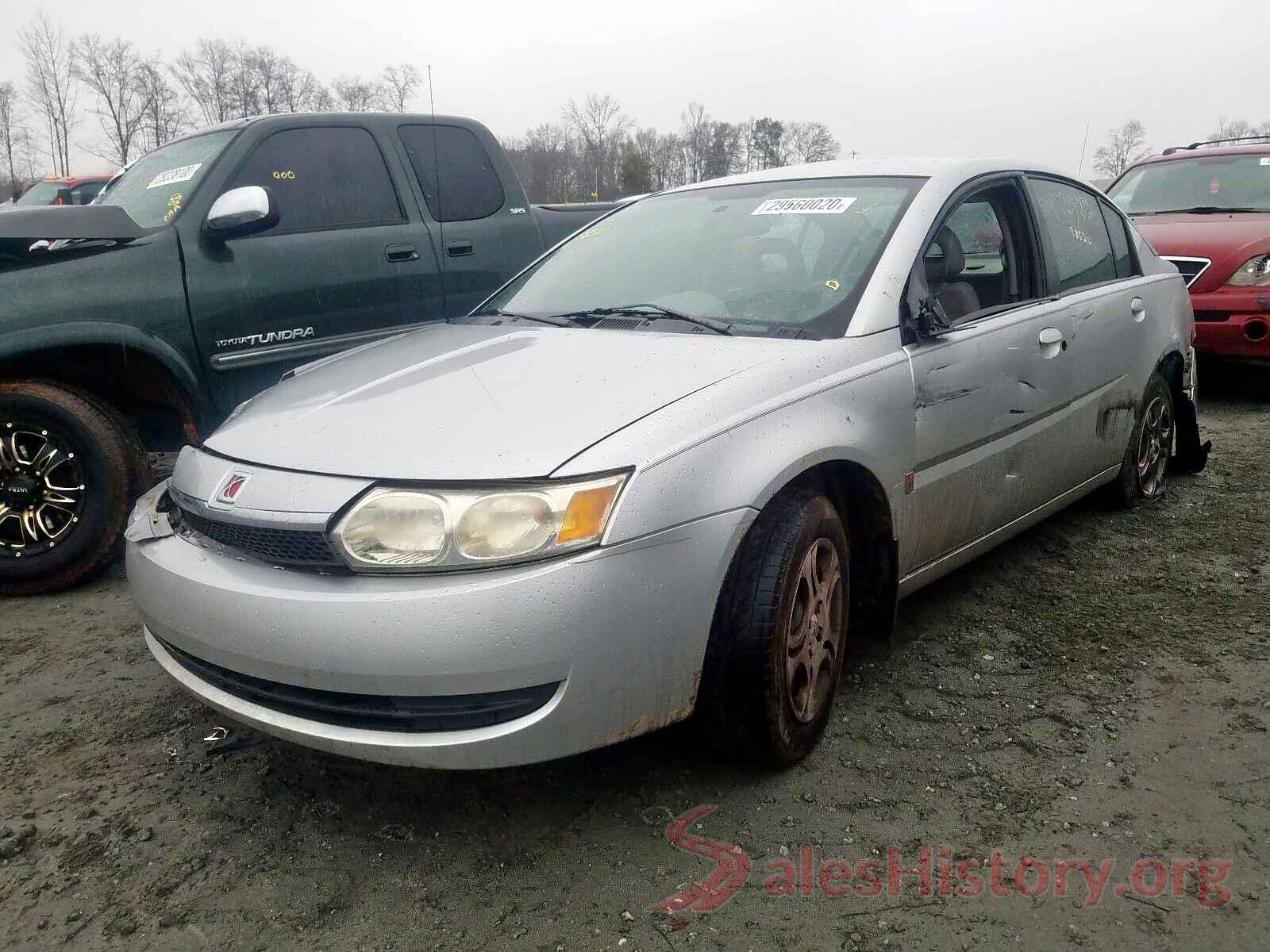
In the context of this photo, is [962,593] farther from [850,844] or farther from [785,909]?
[785,909]

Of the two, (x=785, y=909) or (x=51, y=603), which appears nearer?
(x=785, y=909)

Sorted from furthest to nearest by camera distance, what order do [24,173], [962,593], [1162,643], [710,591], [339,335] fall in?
1. [24,173]
2. [339,335]
3. [962,593]
4. [1162,643]
5. [710,591]

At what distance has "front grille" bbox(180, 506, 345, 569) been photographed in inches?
85.6

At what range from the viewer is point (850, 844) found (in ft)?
7.50

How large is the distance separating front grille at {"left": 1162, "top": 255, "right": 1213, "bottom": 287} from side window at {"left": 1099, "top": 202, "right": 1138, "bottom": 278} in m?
2.94

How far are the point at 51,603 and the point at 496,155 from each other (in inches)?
119

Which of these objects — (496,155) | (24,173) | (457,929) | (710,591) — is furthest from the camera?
(24,173)

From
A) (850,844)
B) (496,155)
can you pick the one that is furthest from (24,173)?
(850,844)

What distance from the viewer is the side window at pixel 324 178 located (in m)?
4.61

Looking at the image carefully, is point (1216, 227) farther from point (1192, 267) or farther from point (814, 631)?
point (814, 631)

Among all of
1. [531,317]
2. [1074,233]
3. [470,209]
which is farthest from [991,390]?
[470,209]

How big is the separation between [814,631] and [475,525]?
3.22ft

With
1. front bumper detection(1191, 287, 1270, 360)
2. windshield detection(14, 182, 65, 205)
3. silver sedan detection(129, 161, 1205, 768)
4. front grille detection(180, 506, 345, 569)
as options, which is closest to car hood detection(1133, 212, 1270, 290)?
front bumper detection(1191, 287, 1270, 360)

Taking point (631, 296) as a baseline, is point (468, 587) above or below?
below
